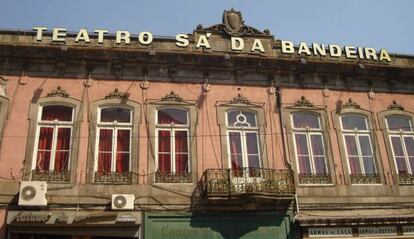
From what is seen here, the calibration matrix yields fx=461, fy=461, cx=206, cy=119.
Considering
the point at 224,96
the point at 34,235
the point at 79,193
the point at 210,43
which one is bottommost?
the point at 34,235

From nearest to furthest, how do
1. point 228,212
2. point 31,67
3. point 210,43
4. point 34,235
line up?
1. point 34,235
2. point 228,212
3. point 31,67
4. point 210,43

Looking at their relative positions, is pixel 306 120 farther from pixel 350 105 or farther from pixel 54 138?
pixel 54 138

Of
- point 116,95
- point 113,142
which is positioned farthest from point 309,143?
point 116,95

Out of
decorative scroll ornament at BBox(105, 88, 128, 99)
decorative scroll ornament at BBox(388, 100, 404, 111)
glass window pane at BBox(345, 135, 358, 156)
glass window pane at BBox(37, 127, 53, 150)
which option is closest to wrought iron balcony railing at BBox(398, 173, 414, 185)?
glass window pane at BBox(345, 135, 358, 156)

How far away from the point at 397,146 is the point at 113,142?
30.7 ft

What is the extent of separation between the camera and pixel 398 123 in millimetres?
15938

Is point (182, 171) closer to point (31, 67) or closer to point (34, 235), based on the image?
point (34, 235)

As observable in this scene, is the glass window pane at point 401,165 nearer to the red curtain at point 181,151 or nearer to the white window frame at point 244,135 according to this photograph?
the white window frame at point 244,135

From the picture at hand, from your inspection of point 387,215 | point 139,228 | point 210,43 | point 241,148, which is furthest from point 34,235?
point 387,215

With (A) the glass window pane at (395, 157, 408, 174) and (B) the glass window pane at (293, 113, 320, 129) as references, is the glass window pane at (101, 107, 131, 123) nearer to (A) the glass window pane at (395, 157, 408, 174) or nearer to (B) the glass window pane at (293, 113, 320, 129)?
(B) the glass window pane at (293, 113, 320, 129)

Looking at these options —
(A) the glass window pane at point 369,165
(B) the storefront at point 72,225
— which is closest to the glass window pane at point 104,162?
(B) the storefront at point 72,225

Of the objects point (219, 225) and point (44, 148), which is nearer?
point (219, 225)

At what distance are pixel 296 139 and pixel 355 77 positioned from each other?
333 centimetres

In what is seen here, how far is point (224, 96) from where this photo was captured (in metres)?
14.9
